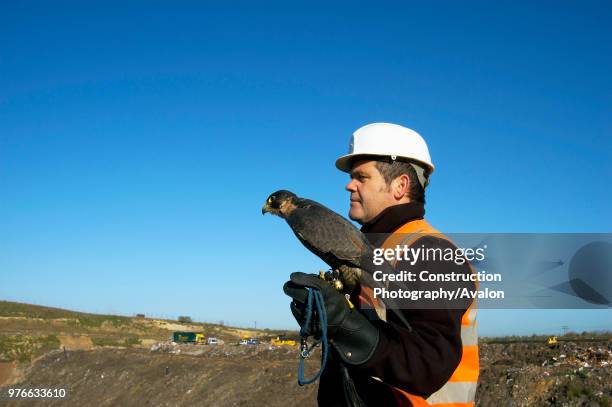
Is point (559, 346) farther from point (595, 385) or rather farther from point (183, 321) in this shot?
point (183, 321)

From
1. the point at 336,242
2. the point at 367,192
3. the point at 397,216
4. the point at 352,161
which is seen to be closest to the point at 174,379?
the point at 336,242

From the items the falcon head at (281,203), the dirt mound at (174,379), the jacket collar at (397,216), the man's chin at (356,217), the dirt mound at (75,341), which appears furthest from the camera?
the dirt mound at (75,341)

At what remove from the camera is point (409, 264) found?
10.1ft

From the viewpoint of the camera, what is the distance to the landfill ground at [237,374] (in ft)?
51.0

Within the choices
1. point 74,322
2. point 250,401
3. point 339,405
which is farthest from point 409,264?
point 74,322

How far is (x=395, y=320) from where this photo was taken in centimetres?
299

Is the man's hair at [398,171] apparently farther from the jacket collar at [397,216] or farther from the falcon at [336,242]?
the falcon at [336,242]

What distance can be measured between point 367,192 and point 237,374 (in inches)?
901

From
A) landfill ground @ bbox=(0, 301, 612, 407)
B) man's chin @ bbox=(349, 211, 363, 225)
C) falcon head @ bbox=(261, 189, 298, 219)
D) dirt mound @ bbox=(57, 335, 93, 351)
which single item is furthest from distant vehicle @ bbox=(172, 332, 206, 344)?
man's chin @ bbox=(349, 211, 363, 225)

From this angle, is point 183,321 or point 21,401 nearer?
point 21,401

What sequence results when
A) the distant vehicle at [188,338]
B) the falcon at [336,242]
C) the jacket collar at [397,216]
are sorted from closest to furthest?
the jacket collar at [397,216], the falcon at [336,242], the distant vehicle at [188,338]

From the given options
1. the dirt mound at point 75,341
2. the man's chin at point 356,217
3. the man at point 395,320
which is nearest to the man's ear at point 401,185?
the man at point 395,320

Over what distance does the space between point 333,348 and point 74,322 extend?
67.0 metres

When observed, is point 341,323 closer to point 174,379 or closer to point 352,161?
point 352,161
